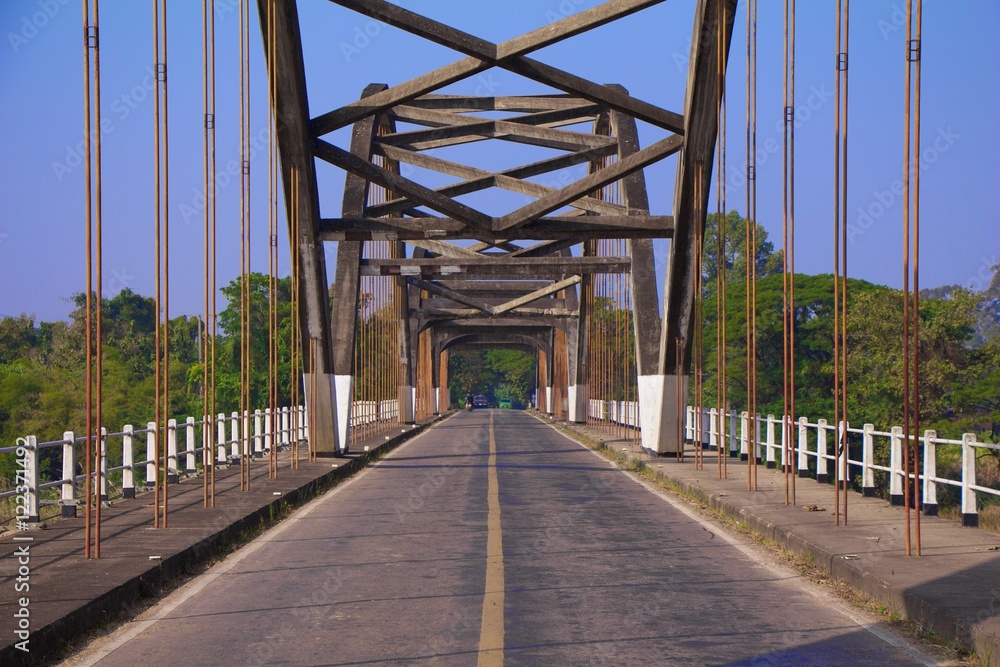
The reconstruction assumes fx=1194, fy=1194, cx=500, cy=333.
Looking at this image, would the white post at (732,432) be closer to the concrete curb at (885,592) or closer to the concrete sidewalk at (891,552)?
the concrete sidewalk at (891,552)

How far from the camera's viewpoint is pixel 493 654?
22.3 feet

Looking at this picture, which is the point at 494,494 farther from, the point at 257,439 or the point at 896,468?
the point at 257,439

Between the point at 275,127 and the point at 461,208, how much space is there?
13.2ft

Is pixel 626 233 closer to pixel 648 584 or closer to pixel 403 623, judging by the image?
pixel 648 584

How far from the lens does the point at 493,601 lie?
28.1 ft

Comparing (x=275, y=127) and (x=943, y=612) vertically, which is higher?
(x=275, y=127)

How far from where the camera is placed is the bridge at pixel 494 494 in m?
7.52

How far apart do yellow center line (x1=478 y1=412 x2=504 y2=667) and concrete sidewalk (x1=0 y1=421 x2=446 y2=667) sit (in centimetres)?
251

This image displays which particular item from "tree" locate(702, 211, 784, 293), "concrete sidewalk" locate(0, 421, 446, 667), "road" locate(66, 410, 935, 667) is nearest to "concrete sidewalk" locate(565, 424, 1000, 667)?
"road" locate(66, 410, 935, 667)

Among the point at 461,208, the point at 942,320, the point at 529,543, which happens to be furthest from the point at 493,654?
the point at 942,320

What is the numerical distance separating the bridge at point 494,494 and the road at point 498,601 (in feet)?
0.13

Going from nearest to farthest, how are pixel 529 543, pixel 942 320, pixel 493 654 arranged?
pixel 493 654 → pixel 529 543 → pixel 942 320

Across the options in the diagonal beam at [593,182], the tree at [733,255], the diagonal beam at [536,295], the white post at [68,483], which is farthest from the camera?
the tree at [733,255]

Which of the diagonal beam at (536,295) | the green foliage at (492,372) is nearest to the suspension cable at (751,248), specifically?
the diagonal beam at (536,295)
